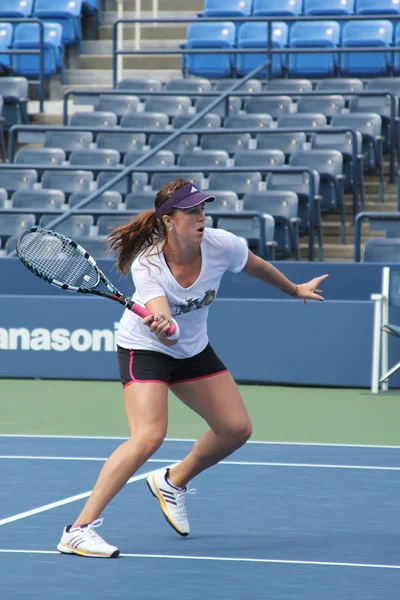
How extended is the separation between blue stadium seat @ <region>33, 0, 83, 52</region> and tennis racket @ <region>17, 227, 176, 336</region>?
A: 13.6 metres

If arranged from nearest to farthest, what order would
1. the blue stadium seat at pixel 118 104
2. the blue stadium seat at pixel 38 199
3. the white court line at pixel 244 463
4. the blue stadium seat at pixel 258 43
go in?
1. the white court line at pixel 244 463
2. the blue stadium seat at pixel 38 199
3. the blue stadium seat at pixel 118 104
4. the blue stadium seat at pixel 258 43

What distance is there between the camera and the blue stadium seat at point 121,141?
14.7 meters

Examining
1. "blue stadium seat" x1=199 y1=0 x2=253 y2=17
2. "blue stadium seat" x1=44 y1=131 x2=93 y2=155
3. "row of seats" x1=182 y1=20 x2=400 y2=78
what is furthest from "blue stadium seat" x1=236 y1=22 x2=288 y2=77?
"blue stadium seat" x1=44 y1=131 x2=93 y2=155

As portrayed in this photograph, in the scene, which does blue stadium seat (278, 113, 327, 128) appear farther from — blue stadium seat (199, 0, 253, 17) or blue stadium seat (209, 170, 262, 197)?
blue stadium seat (199, 0, 253, 17)

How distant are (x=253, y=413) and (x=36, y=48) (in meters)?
9.84

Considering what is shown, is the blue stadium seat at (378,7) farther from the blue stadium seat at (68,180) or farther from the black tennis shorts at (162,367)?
the black tennis shorts at (162,367)

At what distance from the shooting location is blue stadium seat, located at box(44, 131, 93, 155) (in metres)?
15.0

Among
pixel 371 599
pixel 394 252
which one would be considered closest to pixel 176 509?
pixel 371 599

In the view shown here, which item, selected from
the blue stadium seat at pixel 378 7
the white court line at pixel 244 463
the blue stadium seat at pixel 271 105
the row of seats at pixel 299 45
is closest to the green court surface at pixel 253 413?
the white court line at pixel 244 463

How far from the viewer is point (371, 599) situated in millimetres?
4305

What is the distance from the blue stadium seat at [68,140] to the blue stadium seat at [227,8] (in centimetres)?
383

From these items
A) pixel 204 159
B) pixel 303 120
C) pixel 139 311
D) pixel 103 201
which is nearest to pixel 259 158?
pixel 204 159

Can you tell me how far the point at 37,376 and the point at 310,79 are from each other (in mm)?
7245

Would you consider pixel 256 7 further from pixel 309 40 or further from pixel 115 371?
pixel 115 371
